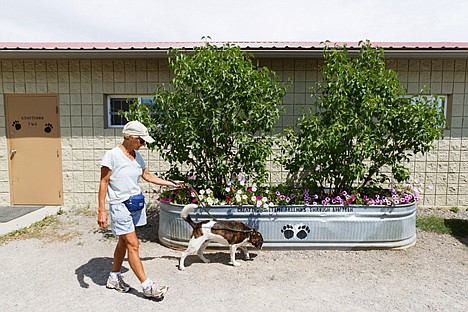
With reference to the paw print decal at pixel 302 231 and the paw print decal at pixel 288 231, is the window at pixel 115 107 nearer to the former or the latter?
the paw print decal at pixel 288 231

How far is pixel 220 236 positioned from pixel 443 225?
3.95m

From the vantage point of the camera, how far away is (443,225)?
5332 mm

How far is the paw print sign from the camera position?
13.9 ft

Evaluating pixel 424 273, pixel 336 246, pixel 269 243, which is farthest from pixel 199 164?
pixel 424 273

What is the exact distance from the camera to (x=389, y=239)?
14.0 feet

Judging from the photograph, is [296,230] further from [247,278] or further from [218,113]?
[218,113]

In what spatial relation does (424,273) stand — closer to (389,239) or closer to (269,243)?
(389,239)

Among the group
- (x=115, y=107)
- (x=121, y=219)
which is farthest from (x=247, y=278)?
(x=115, y=107)

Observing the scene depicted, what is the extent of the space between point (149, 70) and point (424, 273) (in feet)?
18.1

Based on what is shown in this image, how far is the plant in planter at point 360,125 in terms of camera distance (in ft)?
13.9

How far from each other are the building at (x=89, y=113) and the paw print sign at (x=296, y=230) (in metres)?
2.18

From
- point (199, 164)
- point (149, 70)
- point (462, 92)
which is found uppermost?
point (149, 70)

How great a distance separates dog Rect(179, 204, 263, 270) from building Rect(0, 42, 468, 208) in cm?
257

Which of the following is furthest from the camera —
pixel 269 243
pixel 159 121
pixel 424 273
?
pixel 159 121
